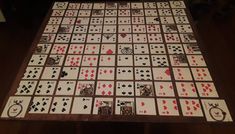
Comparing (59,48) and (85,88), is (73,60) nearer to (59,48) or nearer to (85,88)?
(59,48)

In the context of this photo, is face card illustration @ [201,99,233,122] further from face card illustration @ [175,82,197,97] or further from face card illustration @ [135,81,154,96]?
face card illustration @ [135,81,154,96]

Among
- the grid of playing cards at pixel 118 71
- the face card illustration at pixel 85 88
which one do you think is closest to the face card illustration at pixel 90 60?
the grid of playing cards at pixel 118 71

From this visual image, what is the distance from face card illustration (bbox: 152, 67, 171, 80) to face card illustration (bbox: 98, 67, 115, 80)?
0.84 ft

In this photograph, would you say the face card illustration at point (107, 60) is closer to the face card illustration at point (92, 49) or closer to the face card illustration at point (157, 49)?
the face card illustration at point (92, 49)

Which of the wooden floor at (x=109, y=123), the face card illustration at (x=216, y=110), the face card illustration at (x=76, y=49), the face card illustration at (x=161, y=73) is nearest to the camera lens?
the face card illustration at (x=216, y=110)

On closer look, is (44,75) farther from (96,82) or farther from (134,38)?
(134,38)

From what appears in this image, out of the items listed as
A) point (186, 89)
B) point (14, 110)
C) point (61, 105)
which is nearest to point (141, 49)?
point (186, 89)

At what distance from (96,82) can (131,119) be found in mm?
328

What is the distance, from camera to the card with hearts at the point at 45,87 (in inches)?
56.4

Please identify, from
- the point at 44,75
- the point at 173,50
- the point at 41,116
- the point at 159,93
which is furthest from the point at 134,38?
the point at 41,116

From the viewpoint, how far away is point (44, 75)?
60.6 inches

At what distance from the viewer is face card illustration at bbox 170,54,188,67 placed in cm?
159

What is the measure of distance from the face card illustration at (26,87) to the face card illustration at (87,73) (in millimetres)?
282

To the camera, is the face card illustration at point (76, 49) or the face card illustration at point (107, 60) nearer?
the face card illustration at point (107, 60)
